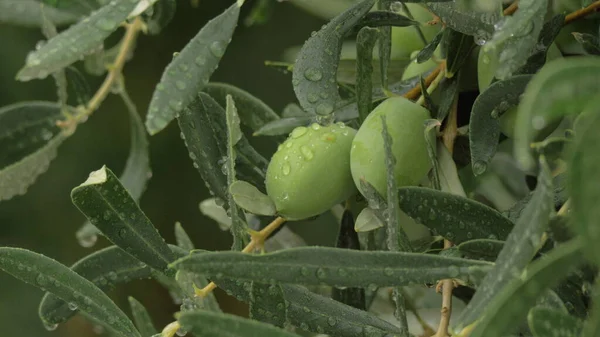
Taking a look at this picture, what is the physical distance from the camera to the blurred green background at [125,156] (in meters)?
1.86

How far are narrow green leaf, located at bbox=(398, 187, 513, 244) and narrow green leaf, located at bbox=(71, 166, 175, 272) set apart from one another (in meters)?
0.17

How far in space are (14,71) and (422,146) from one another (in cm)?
146

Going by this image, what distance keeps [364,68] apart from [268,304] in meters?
0.19

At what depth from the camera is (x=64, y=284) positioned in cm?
51

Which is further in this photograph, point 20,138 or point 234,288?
point 20,138

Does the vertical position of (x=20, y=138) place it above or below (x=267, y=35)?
above

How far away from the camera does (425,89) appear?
543 mm

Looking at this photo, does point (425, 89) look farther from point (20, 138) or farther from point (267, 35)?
point (267, 35)

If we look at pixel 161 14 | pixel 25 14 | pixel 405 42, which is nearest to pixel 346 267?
pixel 405 42

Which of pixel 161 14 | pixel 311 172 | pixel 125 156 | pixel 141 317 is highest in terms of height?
pixel 161 14

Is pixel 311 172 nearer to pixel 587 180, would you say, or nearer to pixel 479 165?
pixel 479 165

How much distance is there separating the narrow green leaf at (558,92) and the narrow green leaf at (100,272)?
0.36m

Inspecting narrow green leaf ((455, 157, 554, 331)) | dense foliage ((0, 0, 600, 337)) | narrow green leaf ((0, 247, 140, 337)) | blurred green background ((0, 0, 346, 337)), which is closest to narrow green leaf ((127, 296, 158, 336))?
dense foliage ((0, 0, 600, 337))

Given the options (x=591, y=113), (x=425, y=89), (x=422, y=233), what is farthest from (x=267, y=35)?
(x=591, y=113)
